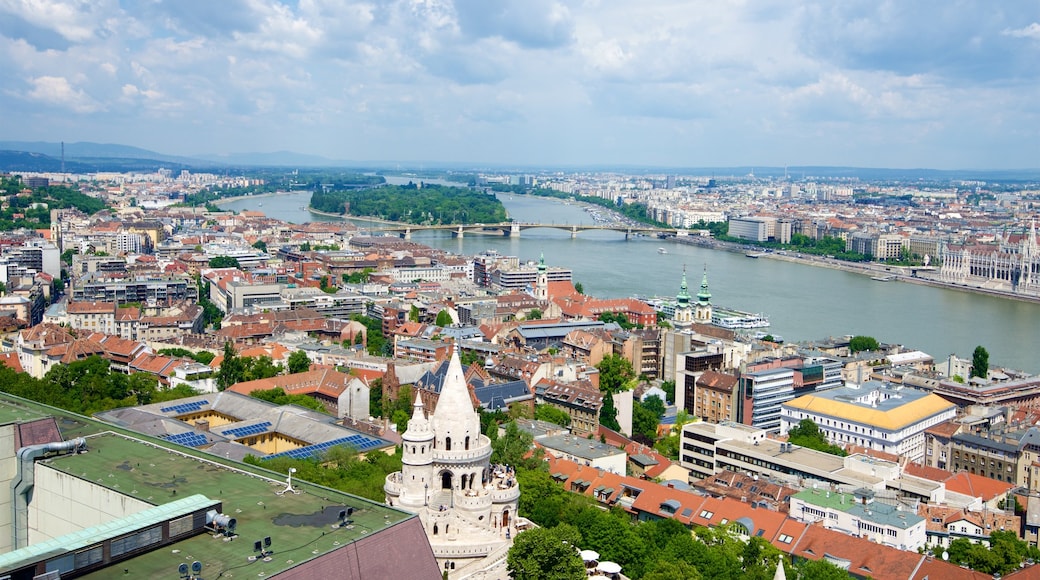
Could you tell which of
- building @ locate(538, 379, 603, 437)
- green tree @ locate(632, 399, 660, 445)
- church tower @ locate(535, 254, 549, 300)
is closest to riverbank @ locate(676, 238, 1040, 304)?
church tower @ locate(535, 254, 549, 300)

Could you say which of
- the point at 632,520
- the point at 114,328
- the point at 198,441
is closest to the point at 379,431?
the point at 198,441

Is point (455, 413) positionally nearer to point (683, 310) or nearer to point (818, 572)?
point (818, 572)

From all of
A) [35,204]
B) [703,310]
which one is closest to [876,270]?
[703,310]

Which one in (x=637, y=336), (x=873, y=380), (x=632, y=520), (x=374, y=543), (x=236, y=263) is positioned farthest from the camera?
(x=236, y=263)

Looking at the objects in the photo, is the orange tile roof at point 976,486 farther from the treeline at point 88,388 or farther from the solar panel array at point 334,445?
the treeline at point 88,388

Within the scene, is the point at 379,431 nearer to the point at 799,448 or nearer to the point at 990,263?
the point at 799,448

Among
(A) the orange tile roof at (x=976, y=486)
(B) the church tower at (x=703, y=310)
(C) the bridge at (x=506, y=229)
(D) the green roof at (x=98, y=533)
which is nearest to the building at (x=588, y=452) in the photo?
(A) the orange tile roof at (x=976, y=486)

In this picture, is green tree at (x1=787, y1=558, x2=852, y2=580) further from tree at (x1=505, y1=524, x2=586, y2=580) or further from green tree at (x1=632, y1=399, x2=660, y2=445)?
green tree at (x1=632, y1=399, x2=660, y2=445)
